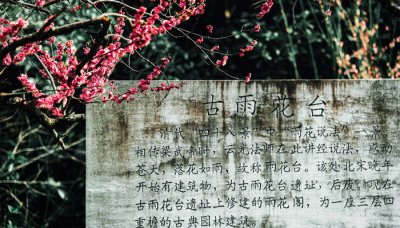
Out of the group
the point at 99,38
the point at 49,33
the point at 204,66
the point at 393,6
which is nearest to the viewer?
the point at 49,33

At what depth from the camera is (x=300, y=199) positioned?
10.7 ft

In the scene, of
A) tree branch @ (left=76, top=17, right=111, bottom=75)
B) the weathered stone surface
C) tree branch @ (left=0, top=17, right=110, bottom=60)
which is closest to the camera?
tree branch @ (left=0, top=17, right=110, bottom=60)

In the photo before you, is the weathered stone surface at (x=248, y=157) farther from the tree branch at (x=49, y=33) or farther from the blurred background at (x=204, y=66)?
the blurred background at (x=204, y=66)

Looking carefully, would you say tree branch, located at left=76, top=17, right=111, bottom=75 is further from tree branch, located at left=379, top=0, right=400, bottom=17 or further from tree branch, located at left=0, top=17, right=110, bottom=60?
tree branch, located at left=379, top=0, right=400, bottom=17

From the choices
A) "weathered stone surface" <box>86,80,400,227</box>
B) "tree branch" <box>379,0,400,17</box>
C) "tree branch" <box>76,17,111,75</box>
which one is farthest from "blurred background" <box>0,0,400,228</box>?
"tree branch" <box>76,17,111,75</box>

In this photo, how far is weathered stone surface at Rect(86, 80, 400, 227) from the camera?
323 cm

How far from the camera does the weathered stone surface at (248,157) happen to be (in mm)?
3227

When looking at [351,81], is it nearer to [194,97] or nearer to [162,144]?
[194,97]

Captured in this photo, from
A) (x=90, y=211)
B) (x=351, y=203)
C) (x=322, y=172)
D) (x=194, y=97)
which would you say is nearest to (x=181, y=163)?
(x=194, y=97)

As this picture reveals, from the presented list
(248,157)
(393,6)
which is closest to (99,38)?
(248,157)

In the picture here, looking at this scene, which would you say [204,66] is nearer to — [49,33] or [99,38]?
[99,38]

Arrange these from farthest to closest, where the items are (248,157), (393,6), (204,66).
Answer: (204,66)
(393,6)
(248,157)

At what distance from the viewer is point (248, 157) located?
325 centimetres

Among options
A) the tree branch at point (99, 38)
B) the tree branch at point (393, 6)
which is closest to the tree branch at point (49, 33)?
the tree branch at point (99, 38)
